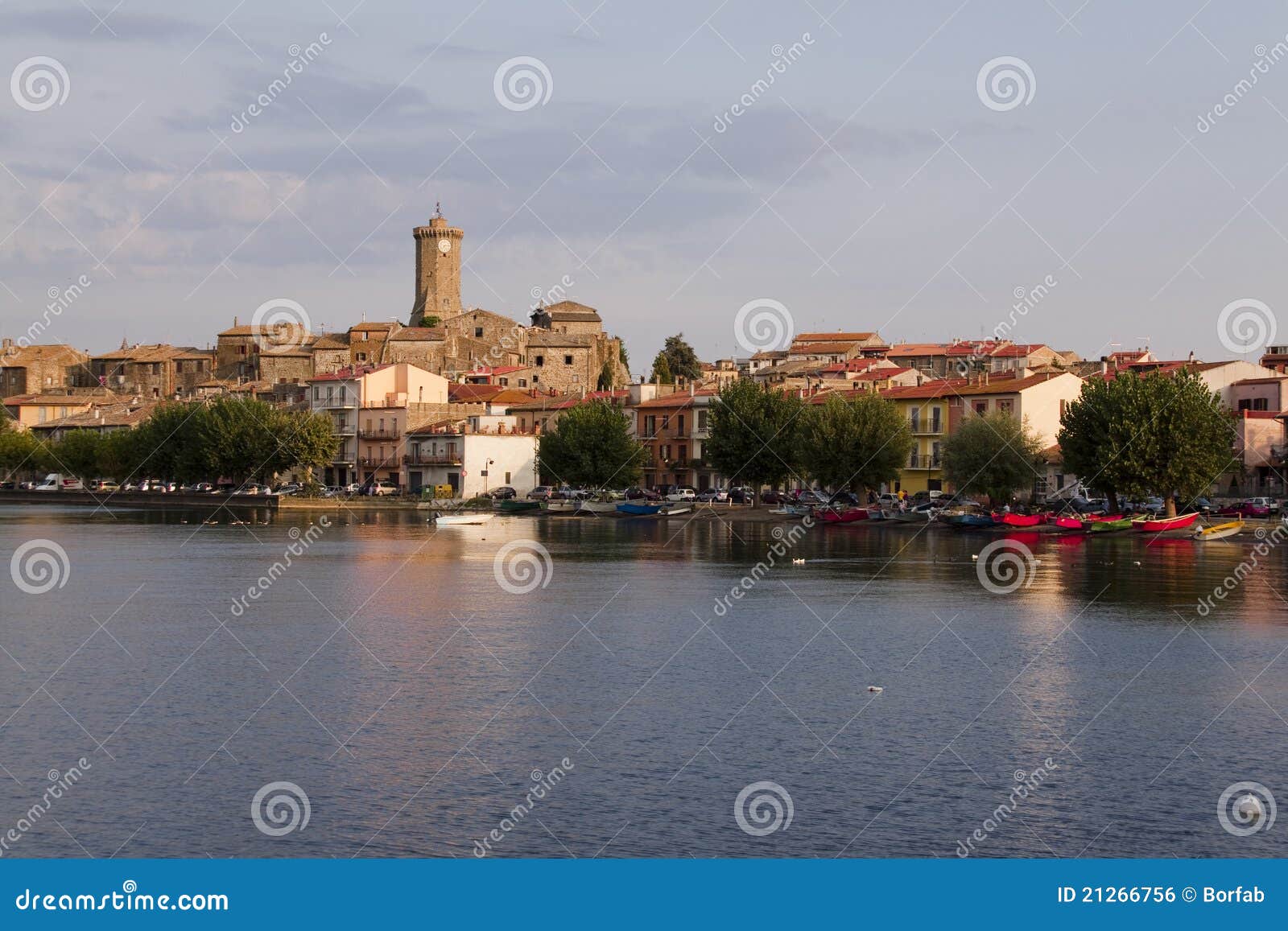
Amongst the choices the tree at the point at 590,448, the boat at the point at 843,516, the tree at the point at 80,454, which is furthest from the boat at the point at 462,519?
the tree at the point at 80,454

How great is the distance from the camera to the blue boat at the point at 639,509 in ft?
282

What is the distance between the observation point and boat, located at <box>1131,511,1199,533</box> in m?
63.9

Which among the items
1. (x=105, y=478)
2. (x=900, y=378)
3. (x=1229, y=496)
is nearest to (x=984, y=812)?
(x=1229, y=496)

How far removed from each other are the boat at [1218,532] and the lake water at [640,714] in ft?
57.7

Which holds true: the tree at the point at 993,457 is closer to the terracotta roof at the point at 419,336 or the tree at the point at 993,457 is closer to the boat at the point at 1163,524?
the boat at the point at 1163,524

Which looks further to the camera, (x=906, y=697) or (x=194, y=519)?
(x=194, y=519)

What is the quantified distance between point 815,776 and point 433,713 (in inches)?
252

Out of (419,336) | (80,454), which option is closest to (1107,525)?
(419,336)

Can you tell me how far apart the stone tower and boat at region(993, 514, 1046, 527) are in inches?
3304

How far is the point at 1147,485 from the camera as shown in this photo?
6588 centimetres

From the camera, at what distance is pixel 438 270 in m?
144

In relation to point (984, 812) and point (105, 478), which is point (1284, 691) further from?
point (105, 478)

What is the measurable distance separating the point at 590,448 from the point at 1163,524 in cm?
3700

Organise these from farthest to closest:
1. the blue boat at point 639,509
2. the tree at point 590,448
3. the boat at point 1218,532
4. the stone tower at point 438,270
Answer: the stone tower at point 438,270 < the tree at point 590,448 < the blue boat at point 639,509 < the boat at point 1218,532
